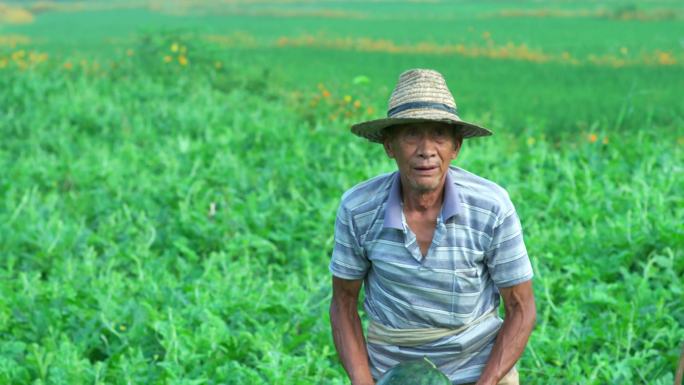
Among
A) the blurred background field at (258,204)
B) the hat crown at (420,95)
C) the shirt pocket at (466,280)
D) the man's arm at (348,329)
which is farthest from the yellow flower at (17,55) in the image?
the shirt pocket at (466,280)

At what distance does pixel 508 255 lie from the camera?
323 cm

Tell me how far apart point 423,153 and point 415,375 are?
661mm

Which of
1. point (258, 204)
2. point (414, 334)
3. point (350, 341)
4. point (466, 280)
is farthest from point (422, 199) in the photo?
point (258, 204)

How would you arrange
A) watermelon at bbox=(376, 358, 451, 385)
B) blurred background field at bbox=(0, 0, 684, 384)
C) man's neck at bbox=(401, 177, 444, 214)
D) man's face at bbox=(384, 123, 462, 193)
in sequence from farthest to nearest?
blurred background field at bbox=(0, 0, 684, 384), man's neck at bbox=(401, 177, 444, 214), man's face at bbox=(384, 123, 462, 193), watermelon at bbox=(376, 358, 451, 385)

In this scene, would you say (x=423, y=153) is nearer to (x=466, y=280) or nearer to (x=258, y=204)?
(x=466, y=280)

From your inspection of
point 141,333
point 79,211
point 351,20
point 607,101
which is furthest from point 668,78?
point 351,20

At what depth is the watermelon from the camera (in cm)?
305

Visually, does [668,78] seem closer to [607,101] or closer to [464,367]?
[607,101]

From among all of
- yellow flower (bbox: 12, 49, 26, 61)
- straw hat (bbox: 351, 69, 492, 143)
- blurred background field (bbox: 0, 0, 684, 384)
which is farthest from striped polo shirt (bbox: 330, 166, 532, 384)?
yellow flower (bbox: 12, 49, 26, 61)

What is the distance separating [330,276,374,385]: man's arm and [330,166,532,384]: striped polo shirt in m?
0.06

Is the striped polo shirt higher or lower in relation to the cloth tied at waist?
higher

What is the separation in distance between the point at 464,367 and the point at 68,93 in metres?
9.36

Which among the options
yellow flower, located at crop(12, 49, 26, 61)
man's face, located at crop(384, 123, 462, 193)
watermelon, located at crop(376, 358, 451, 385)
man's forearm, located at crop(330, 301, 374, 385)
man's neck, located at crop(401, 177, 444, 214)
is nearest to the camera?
watermelon, located at crop(376, 358, 451, 385)

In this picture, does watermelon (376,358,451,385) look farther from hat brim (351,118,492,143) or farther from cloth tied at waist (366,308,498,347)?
hat brim (351,118,492,143)
